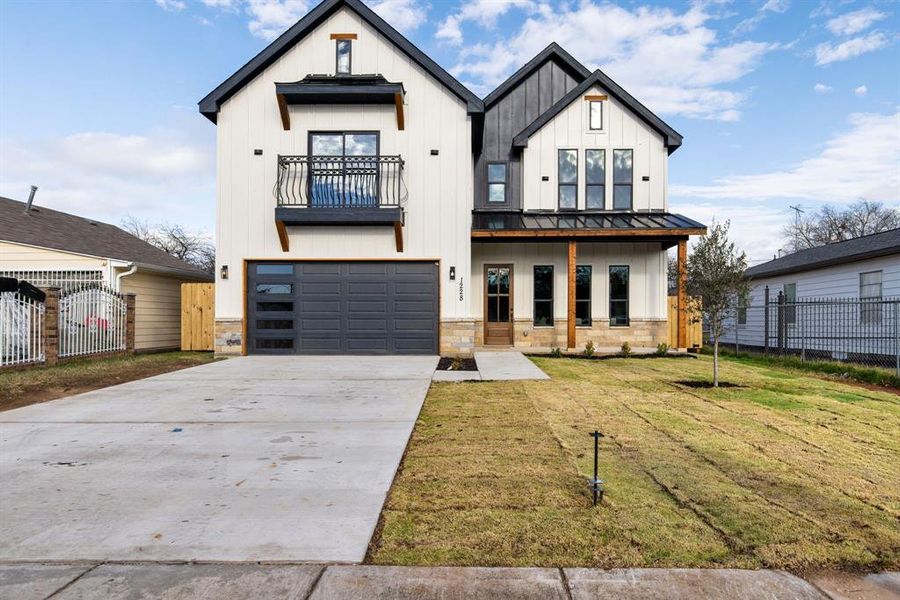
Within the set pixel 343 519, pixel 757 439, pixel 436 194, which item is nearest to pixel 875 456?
pixel 757 439

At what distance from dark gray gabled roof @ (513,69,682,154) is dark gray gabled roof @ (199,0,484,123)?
271 cm

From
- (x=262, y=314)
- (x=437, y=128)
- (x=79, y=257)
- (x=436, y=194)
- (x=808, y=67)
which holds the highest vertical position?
(x=808, y=67)

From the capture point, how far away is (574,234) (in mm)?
13242

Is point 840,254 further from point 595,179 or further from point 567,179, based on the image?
point 567,179

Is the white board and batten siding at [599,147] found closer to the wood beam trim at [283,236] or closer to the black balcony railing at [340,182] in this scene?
the black balcony railing at [340,182]

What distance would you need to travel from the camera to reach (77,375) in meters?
9.23

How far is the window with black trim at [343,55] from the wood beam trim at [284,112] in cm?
172

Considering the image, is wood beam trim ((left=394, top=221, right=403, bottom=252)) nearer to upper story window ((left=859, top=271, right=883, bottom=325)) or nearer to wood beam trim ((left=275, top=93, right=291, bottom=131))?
wood beam trim ((left=275, top=93, right=291, bottom=131))

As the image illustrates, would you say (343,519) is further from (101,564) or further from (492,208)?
(492,208)

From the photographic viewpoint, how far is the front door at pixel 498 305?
48.3 feet

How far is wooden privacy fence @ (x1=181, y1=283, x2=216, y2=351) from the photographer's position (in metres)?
14.3

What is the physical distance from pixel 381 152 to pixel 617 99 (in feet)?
25.3

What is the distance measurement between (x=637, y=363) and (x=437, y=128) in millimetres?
8176

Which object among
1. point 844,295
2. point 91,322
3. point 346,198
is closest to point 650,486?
point 346,198
